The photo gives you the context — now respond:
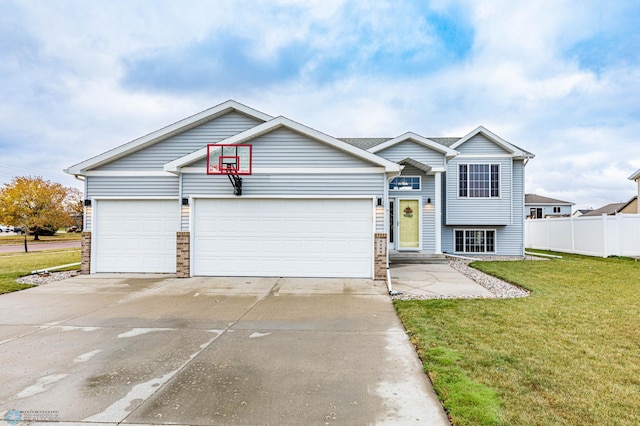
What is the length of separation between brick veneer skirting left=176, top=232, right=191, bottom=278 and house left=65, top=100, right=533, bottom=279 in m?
0.03

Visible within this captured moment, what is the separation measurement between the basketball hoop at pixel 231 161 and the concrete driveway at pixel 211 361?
3471 millimetres

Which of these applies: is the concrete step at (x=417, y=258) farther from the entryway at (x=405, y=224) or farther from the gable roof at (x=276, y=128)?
the gable roof at (x=276, y=128)

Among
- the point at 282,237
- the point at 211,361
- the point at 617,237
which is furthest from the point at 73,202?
the point at 617,237

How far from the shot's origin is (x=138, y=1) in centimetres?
1255

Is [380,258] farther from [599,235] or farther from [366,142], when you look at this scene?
[599,235]

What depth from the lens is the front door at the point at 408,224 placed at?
46.5 ft

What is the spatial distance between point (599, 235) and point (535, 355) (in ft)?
48.6

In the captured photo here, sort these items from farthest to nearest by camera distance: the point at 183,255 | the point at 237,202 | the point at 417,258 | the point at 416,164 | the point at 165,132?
Answer: the point at 416,164 < the point at 417,258 < the point at 165,132 < the point at 237,202 < the point at 183,255

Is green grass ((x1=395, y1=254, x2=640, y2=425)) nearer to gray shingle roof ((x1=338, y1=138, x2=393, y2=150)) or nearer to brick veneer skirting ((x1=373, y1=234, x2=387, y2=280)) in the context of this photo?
brick veneer skirting ((x1=373, y1=234, x2=387, y2=280))

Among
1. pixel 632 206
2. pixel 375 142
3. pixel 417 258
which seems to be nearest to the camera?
pixel 417 258

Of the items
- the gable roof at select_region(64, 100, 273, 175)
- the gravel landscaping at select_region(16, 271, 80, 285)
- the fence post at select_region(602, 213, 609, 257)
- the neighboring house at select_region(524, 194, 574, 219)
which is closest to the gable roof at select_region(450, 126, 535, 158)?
the fence post at select_region(602, 213, 609, 257)

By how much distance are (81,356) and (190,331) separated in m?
1.39

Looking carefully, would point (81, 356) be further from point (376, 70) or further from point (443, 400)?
point (376, 70)

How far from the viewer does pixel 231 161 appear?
956cm
